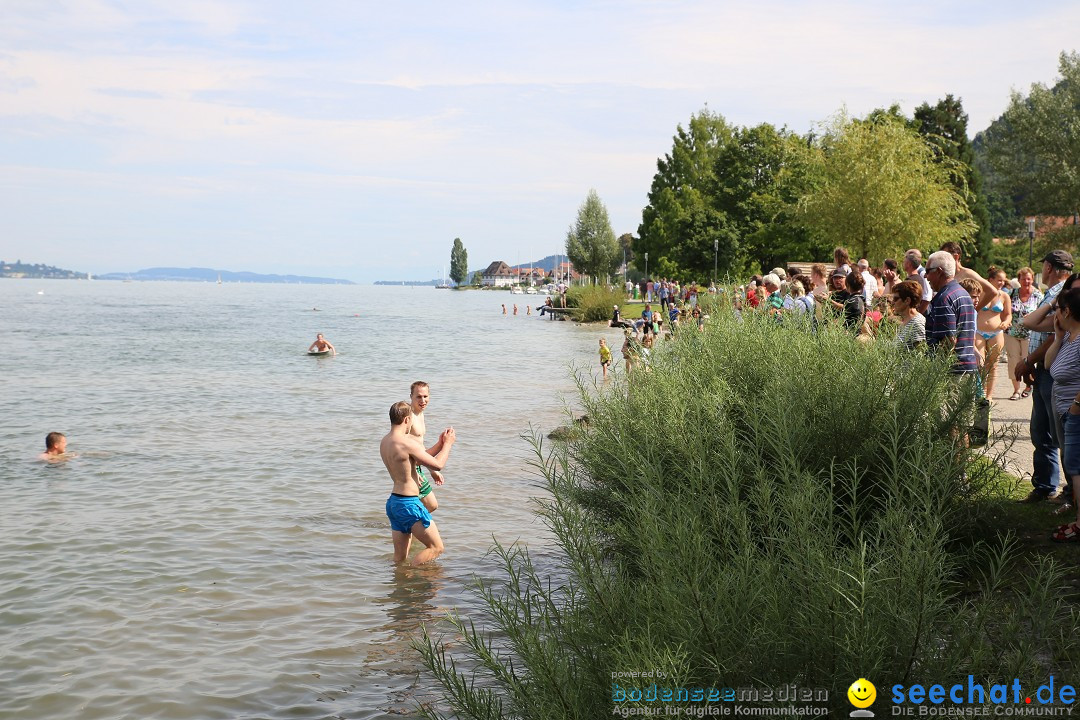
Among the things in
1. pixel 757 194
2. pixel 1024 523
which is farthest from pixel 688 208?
pixel 1024 523

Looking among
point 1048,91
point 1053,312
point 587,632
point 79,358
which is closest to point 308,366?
point 79,358

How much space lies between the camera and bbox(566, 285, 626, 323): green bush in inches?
2448

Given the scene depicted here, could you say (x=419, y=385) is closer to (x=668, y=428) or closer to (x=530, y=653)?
(x=668, y=428)

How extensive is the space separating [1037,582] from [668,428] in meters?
2.75

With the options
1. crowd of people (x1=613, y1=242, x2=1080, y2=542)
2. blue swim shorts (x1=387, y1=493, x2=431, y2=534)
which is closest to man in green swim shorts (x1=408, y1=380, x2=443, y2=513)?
blue swim shorts (x1=387, y1=493, x2=431, y2=534)

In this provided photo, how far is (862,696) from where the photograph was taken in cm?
301

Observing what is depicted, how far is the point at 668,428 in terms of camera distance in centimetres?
581

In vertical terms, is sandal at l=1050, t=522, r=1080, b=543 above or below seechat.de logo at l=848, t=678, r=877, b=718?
below

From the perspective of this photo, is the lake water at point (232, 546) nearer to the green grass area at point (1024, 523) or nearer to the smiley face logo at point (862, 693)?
the green grass area at point (1024, 523)

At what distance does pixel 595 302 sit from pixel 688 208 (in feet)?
45.6

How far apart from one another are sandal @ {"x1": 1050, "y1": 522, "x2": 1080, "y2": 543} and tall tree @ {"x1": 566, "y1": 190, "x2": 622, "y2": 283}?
93.0 m

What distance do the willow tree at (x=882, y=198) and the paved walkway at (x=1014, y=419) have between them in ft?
61.1

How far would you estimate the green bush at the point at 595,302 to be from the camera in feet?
204

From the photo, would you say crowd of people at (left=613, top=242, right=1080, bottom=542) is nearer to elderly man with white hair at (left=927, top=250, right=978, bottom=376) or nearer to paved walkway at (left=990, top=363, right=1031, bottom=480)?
elderly man with white hair at (left=927, top=250, right=978, bottom=376)
